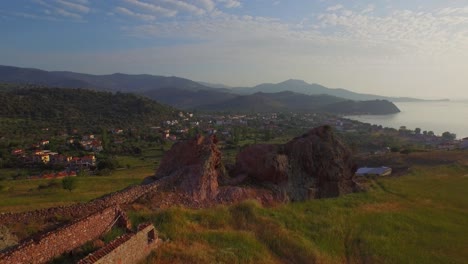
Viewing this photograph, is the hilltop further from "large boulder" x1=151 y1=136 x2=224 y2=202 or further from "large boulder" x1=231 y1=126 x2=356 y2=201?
"large boulder" x1=231 y1=126 x2=356 y2=201

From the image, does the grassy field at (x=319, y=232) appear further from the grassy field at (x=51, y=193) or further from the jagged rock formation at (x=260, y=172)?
the grassy field at (x=51, y=193)

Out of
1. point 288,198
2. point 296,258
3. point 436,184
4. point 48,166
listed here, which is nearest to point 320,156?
point 288,198

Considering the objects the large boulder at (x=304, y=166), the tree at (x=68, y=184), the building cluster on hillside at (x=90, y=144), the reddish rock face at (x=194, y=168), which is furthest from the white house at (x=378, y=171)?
the building cluster on hillside at (x=90, y=144)

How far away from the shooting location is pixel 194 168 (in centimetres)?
2189

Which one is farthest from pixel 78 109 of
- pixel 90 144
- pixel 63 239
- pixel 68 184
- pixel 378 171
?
pixel 63 239

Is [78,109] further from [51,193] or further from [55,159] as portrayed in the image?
[51,193]

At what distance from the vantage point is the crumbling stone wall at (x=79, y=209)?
593 inches

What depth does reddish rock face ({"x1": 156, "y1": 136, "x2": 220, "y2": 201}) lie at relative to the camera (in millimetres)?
21219

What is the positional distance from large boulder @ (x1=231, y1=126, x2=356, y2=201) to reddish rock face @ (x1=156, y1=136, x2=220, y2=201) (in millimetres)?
2295

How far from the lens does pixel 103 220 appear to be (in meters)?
15.1

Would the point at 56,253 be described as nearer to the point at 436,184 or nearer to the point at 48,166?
the point at 436,184

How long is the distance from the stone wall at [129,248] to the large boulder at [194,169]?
6114mm

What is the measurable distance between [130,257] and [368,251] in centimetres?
1093

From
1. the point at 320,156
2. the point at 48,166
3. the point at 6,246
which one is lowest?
the point at 48,166
